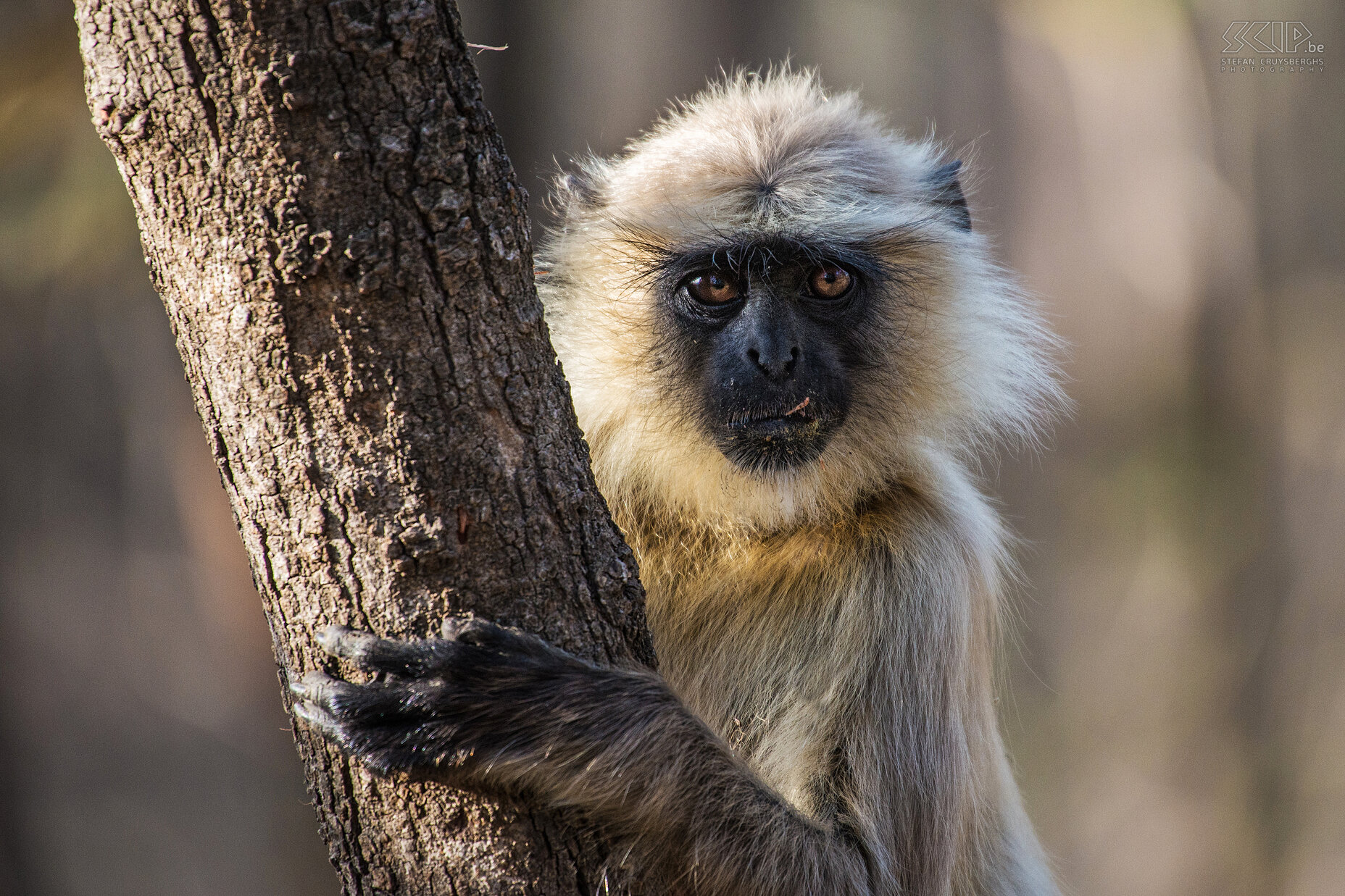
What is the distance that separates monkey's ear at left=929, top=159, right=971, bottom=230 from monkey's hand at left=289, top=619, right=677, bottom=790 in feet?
6.90

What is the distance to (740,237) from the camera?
2.98m

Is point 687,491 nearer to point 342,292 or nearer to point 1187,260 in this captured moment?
point 342,292

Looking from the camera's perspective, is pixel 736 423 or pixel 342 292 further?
pixel 736 423

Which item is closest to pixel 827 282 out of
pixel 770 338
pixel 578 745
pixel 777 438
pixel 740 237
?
pixel 740 237

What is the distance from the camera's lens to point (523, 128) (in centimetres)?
720

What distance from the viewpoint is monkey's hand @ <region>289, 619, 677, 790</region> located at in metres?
1.80

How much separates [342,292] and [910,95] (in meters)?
7.27

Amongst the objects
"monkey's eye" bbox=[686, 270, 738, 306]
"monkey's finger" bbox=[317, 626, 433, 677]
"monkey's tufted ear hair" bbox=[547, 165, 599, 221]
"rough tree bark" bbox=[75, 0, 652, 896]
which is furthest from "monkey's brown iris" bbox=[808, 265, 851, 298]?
"monkey's finger" bbox=[317, 626, 433, 677]

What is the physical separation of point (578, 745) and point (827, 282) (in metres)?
1.50

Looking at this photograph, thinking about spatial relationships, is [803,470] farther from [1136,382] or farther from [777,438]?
[1136,382]

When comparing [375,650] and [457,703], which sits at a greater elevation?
[375,650]

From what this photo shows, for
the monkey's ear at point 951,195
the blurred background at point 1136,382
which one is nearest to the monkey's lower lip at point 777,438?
the monkey's ear at point 951,195

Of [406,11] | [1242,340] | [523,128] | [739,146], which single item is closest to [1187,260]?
[1242,340]

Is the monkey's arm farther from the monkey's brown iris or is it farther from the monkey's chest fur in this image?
the monkey's brown iris
